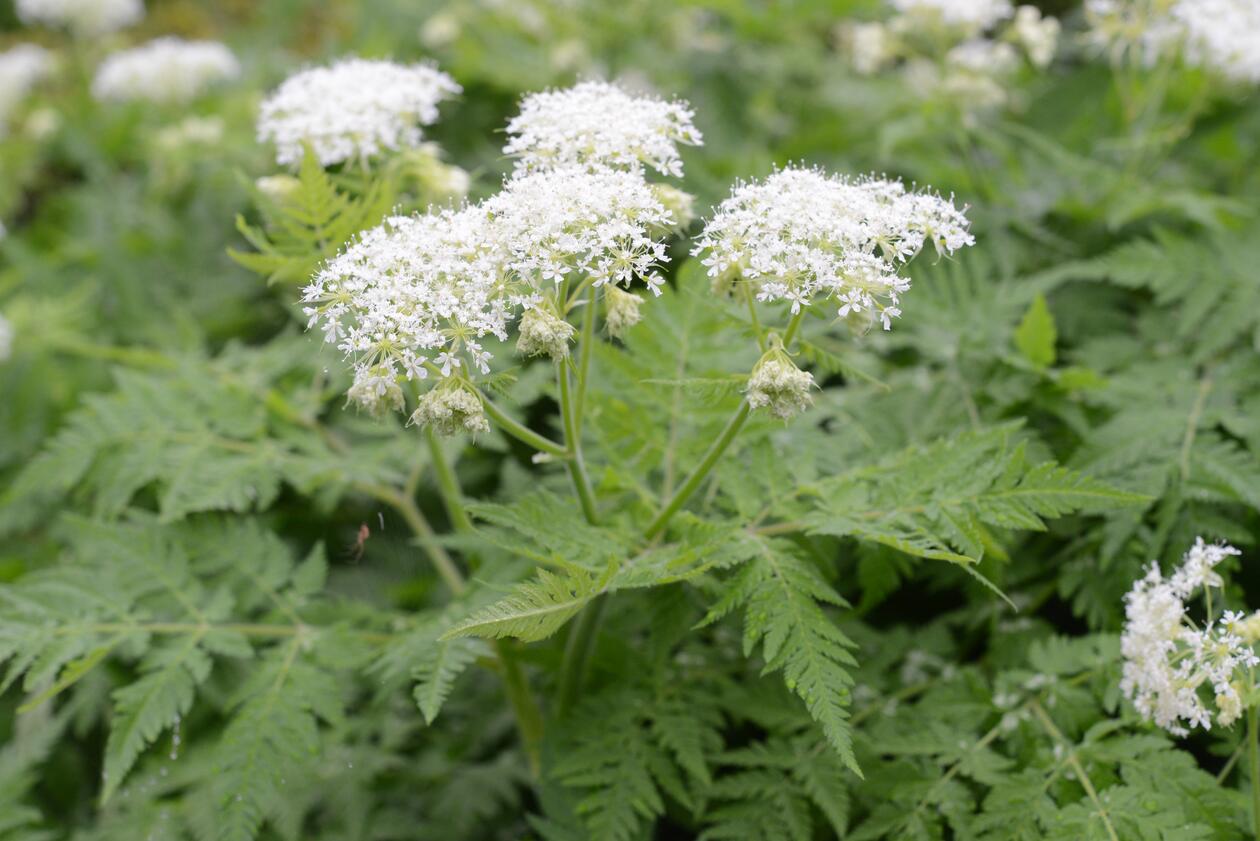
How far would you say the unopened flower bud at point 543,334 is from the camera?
1938 millimetres

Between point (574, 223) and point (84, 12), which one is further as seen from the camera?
point (84, 12)

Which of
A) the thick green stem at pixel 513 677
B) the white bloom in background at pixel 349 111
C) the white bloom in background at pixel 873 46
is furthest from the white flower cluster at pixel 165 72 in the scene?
the thick green stem at pixel 513 677

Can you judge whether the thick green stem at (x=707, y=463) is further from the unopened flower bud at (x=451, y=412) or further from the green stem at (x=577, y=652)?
the unopened flower bud at (x=451, y=412)

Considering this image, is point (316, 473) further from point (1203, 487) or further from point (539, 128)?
point (1203, 487)

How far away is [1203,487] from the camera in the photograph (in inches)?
102

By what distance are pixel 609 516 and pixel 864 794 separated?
2.98ft

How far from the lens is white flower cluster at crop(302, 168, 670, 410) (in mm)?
1963

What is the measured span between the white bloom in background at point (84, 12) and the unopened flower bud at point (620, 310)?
5132mm

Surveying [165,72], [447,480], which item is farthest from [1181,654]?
[165,72]

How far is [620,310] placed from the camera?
209 centimetres

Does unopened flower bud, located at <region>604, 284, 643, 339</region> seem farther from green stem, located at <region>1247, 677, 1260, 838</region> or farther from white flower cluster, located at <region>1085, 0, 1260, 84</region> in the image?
white flower cluster, located at <region>1085, 0, 1260, 84</region>

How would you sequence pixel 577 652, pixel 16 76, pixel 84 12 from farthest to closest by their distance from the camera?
pixel 84 12
pixel 16 76
pixel 577 652

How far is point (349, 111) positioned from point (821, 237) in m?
1.34

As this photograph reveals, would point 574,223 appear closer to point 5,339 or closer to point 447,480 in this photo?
point 447,480
